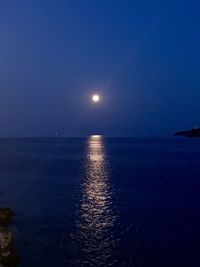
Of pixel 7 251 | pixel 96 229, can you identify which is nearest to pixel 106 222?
pixel 96 229

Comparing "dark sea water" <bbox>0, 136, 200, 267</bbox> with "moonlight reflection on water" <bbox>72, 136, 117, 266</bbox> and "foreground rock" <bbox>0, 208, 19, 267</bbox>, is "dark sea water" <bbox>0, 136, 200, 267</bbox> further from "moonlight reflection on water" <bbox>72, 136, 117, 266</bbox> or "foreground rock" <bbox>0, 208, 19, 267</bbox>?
"foreground rock" <bbox>0, 208, 19, 267</bbox>

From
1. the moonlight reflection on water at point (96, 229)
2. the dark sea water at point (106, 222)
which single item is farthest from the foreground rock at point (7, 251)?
the moonlight reflection on water at point (96, 229)

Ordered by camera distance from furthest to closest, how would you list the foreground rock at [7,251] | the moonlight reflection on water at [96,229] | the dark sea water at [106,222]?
the dark sea water at [106,222], the moonlight reflection on water at [96,229], the foreground rock at [7,251]

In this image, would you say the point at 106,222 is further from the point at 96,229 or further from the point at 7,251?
the point at 7,251

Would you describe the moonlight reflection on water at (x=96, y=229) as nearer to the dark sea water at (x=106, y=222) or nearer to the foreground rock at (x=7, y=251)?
the dark sea water at (x=106, y=222)

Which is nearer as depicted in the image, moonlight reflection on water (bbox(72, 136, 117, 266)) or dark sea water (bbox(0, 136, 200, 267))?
moonlight reflection on water (bbox(72, 136, 117, 266))

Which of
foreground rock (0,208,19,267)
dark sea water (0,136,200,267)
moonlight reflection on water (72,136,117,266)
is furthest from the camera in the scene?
dark sea water (0,136,200,267)

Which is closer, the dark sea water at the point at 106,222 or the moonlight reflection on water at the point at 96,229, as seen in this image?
the moonlight reflection on water at the point at 96,229

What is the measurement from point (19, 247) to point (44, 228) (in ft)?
26.7

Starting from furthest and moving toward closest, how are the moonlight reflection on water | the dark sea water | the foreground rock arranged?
1. the dark sea water
2. the moonlight reflection on water
3. the foreground rock

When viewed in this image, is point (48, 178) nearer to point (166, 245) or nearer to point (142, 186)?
point (142, 186)

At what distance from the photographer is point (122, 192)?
76938 mm

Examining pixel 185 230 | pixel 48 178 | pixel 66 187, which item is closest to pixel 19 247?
pixel 185 230

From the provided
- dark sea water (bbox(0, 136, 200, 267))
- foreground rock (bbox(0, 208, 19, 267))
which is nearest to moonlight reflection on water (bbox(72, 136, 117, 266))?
dark sea water (bbox(0, 136, 200, 267))
